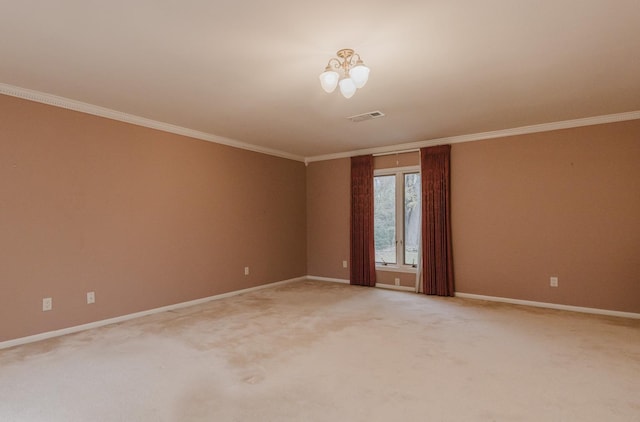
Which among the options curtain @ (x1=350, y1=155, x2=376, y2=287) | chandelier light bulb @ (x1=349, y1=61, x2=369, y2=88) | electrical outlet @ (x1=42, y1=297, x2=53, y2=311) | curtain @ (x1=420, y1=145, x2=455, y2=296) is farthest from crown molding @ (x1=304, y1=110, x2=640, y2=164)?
electrical outlet @ (x1=42, y1=297, x2=53, y2=311)

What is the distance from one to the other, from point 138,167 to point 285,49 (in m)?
2.74

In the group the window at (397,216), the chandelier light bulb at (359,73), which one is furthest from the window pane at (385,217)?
the chandelier light bulb at (359,73)

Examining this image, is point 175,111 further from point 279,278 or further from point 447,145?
point 447,145

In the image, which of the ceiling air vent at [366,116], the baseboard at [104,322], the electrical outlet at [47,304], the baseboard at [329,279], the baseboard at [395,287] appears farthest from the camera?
the baseboard at [329,279]

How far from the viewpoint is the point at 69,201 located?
12.1 ft

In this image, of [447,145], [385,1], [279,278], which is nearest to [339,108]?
[385,1]

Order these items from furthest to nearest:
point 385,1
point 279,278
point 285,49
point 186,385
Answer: point 279,278
point 285,49
point 186,385
point 385,1

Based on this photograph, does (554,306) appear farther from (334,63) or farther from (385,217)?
(334,63)

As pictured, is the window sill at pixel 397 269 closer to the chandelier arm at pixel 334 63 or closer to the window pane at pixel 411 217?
the window pane at pixel 411 217

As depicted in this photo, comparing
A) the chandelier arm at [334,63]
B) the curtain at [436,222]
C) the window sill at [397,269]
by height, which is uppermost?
the chandelier arm at [334,63]

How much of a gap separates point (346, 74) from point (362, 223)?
11.9 feet

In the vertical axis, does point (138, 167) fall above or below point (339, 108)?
below

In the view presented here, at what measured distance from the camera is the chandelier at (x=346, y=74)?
7.93 ft

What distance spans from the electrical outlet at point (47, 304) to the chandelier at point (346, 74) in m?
3.50
